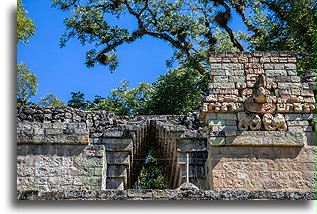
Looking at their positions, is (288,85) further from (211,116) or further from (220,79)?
(211,116)

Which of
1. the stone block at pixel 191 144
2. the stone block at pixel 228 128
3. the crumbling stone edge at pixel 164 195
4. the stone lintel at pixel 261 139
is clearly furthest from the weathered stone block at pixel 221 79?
the crumbling stone edge at pixel 164 195

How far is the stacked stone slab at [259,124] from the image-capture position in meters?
8.40

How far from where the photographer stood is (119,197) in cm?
561

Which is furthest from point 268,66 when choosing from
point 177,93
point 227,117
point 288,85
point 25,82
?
point 25,82

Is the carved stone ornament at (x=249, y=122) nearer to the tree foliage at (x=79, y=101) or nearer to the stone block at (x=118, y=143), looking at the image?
the stone block at (x=118, y=143)

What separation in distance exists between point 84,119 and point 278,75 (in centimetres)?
597

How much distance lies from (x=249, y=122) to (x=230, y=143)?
0.58m

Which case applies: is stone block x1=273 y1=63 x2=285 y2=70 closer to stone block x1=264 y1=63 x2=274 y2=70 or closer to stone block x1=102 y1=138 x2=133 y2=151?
stone block x1=264 y1=63 x2=274 y2=70

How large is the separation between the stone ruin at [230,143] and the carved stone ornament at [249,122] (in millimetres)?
19

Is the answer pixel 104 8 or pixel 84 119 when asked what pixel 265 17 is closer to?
pixel 104 8

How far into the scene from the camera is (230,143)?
8680 mm

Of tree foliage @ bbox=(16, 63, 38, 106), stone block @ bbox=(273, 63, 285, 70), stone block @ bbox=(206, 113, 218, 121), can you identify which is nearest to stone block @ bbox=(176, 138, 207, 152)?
stone block @ bbox=(206, 113, 218, 121)

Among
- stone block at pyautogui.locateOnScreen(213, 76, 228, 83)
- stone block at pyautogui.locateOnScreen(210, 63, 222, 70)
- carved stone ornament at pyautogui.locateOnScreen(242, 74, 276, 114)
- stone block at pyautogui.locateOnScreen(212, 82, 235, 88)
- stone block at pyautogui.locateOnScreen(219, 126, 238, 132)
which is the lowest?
stone block at pyautogui.locateOnScreen(219, 126, 238, 132)

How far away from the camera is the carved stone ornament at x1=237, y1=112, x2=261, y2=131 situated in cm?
884
